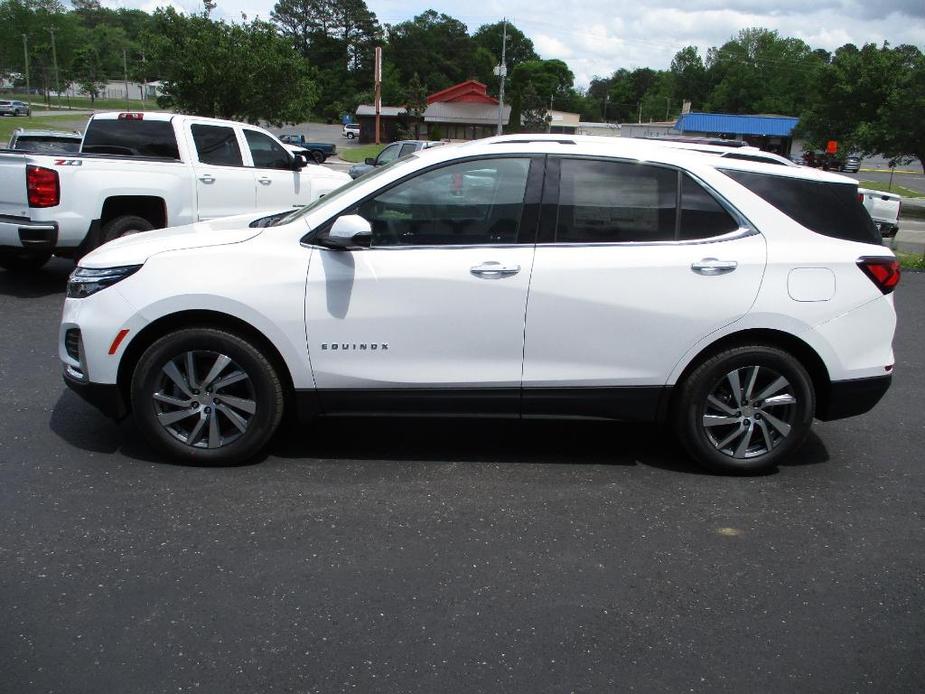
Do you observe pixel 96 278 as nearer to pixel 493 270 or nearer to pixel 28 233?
pixel 493 270

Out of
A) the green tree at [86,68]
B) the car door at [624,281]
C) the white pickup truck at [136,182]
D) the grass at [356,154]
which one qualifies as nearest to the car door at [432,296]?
the car door at [624,281]

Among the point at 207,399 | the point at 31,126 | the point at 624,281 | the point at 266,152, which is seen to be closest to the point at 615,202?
the point at 624,281

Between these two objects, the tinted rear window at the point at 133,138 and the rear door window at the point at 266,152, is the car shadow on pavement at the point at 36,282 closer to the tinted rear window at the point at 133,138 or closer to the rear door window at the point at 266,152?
the tinted rear window at the point at 133,138

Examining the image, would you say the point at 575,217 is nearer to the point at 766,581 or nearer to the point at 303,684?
the point at 766,581

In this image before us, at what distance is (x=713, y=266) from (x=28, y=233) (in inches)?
276

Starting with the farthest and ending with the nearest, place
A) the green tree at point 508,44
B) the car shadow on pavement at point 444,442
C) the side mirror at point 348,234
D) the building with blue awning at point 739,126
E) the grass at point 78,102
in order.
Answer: the green tree at point 508,44, the grass at point 78,102, the building with blue awning at point 739,126, the car shadow on pavement at point 444,442, the side mirror at point 348,234

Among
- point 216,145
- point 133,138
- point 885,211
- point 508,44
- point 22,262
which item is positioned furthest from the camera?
point 508,44

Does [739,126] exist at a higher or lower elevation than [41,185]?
higher

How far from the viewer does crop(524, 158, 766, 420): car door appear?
4.45 m

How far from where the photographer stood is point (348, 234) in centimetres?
428

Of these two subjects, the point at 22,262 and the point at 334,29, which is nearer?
the point at 22,262

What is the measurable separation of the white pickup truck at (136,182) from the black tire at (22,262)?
0.01m

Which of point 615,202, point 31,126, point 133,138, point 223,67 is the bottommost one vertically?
point 615,202

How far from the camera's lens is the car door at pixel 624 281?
445cm
